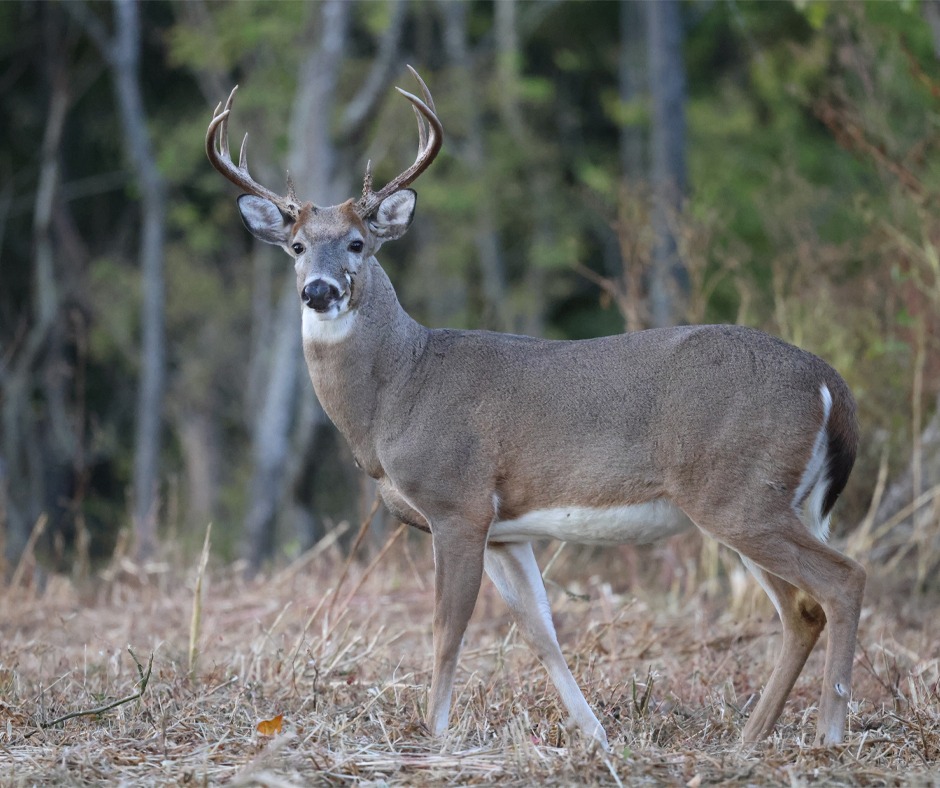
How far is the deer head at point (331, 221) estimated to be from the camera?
20.1 feet

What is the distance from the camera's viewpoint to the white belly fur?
5.82 meters

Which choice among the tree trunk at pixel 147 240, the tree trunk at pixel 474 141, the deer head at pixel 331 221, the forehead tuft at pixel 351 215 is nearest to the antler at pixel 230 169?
the deer head at pixel 331 221

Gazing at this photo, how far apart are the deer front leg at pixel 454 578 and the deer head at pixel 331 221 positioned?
3.33 ft

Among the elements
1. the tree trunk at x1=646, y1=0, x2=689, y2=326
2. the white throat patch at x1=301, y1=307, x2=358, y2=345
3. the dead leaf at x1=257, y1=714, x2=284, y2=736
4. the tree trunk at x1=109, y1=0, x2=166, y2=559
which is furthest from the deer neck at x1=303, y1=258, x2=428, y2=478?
the tree trunk at x1=109, y1=0, x2=166, y2=559

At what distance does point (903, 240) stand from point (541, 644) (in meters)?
4.20

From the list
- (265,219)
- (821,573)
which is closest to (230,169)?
(265,219)

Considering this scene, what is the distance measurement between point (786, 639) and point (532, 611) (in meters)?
1.01

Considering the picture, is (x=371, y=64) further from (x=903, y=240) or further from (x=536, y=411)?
(x=536, y=411)

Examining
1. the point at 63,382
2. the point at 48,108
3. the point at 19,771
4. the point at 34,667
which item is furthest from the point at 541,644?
the point at 48,108

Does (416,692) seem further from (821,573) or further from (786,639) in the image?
(821,573)

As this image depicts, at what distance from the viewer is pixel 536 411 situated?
603cm

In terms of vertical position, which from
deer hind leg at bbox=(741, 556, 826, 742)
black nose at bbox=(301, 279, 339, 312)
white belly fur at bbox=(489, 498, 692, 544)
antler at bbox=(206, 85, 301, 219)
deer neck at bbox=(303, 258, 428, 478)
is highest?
antler at bbox=(206, 85, 301, 219)

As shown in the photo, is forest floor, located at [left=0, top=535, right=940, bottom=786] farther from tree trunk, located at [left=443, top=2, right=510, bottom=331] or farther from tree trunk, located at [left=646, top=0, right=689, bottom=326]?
tree trunk, located at [left=443, top=2, right=510, bottom=331]

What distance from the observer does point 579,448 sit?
5906mm
